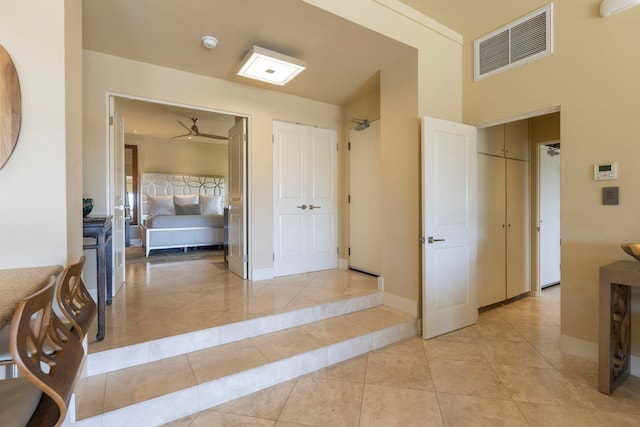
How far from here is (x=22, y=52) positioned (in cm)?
140

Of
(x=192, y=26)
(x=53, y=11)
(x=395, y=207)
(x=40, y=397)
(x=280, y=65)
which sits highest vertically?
(x=192, y=26)

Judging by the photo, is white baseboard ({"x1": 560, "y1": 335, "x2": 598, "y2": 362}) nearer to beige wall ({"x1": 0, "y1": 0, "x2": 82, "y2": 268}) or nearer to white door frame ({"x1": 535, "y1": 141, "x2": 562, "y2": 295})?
white door frame ({"x1": 535, "y1": 141, "x2": 562, "y2": 295})

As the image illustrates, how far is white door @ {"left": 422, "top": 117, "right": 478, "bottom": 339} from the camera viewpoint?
265 cm

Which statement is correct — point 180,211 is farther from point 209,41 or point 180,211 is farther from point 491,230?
point 491,230

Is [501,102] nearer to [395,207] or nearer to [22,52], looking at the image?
[395,207]

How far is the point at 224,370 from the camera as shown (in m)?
1.92

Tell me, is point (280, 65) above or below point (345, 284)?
above

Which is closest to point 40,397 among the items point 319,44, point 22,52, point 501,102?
point 22,52

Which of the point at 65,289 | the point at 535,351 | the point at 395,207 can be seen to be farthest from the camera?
the point at 395,207

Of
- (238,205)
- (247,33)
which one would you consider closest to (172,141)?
(238,205)

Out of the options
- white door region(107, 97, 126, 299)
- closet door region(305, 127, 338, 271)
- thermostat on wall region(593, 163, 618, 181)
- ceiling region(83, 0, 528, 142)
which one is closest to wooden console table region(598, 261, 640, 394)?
thermostat on wall region(593, 163, 618, 181)

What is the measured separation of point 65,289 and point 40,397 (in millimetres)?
419

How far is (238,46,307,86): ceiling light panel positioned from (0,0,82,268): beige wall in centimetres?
140

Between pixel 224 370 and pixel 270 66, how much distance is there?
261 cm
